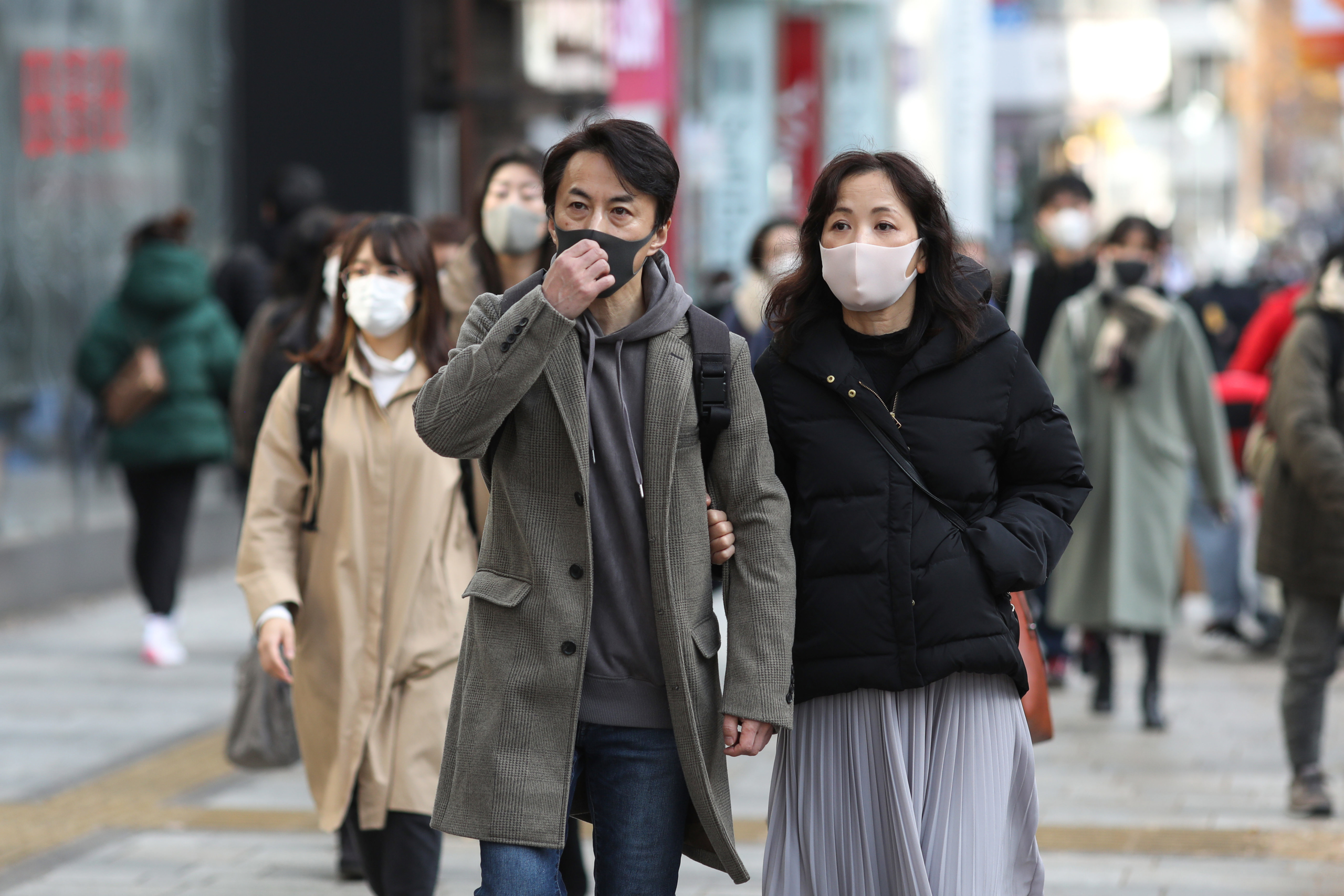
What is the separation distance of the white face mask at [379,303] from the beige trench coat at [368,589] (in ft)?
0.43

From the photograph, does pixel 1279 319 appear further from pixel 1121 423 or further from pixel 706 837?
pixel 706 837

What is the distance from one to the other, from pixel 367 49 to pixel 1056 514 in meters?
11.5

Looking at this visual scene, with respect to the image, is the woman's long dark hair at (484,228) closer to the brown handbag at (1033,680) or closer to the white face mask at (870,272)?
the white face mask at (870,272)

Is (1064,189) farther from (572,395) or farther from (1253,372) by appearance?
(572,395)

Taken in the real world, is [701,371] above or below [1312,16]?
below

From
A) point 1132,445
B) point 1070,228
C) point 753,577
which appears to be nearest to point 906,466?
point 753,577

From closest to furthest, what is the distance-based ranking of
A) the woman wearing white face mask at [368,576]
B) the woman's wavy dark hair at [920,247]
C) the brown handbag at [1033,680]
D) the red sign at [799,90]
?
the woman's wavy dark hair at [920,247] < the brown handbag at [1033,680] < the woman wearing white face mask at [368,576] < the red sign at [799,90]

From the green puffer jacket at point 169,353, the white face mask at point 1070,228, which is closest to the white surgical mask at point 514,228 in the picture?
the white face mask at point 1070,228

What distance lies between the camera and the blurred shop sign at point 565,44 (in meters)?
16.3

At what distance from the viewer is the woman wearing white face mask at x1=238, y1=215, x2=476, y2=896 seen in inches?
177

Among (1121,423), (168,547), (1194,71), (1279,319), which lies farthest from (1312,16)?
(1194,71)

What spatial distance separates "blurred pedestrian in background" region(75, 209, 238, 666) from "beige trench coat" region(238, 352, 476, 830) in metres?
4.90

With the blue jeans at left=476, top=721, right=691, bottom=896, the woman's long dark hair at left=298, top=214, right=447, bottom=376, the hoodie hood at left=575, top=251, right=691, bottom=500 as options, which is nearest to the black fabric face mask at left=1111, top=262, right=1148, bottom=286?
the woman's long dark hair at left=298, top=214, right=447, bottom=376

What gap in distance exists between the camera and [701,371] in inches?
136
